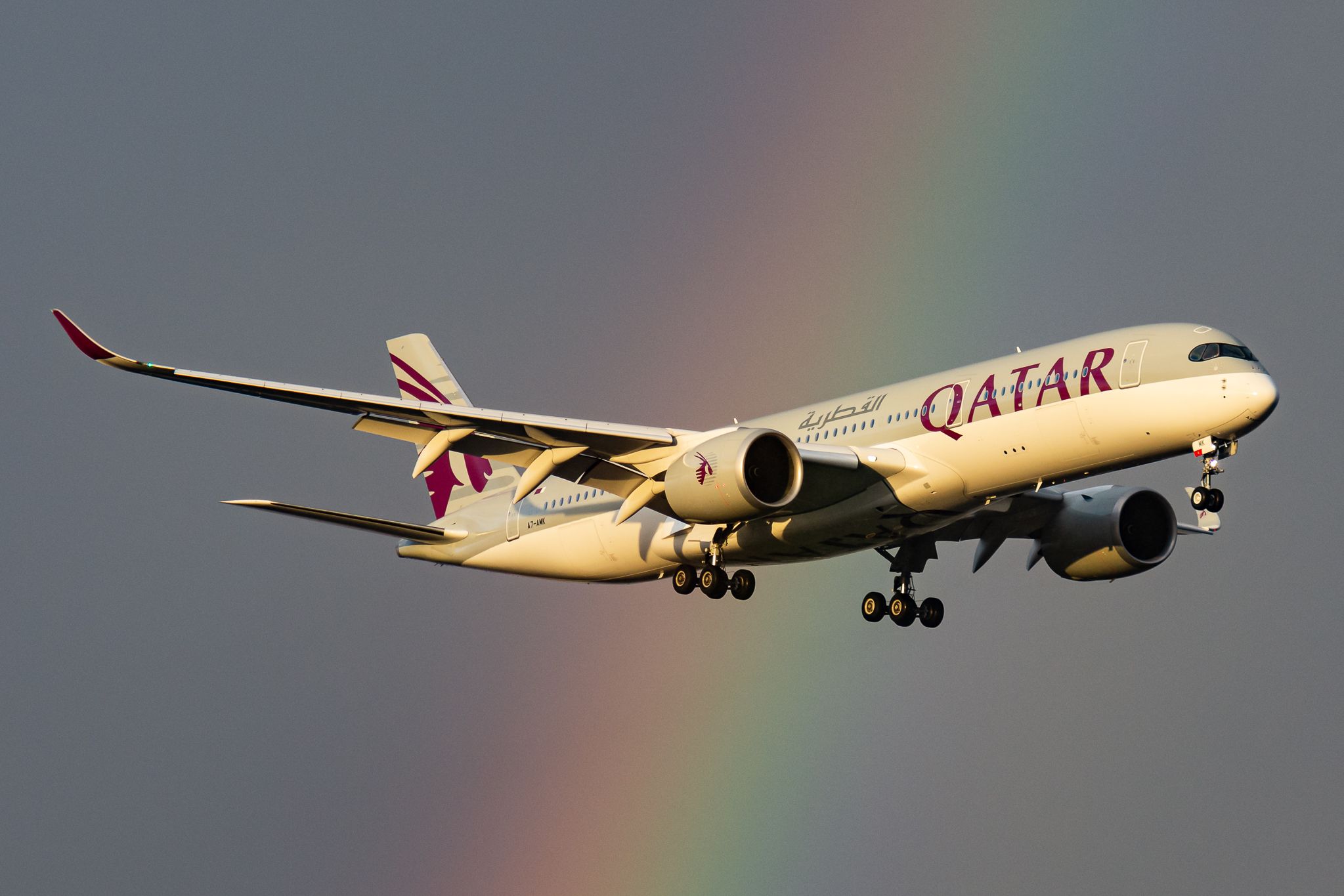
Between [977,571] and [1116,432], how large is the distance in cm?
1013

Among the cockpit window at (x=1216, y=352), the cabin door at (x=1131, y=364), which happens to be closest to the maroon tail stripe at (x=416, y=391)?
the cabin door at (x=1131, y=364)

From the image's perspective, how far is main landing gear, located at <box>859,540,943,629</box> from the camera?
156 feet

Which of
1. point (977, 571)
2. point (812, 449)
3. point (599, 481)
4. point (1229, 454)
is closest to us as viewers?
point (1229, 454)

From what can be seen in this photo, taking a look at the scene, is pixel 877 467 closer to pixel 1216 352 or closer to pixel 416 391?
pixel 1216 352

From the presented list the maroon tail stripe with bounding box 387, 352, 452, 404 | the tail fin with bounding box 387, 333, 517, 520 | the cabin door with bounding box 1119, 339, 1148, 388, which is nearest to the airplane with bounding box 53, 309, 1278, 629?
the cabin door with bounding box 1119, 339, 1148, 388

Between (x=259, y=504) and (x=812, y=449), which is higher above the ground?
(x=812, y=449)

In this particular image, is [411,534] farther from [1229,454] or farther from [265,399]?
[1229,454]

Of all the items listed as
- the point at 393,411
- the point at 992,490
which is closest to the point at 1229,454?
the point at 992,490

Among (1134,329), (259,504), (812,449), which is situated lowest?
(259,504)

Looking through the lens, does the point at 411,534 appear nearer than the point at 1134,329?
No

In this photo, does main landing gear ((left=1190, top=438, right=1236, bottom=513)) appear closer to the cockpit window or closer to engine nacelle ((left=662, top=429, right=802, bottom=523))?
the cockpit window

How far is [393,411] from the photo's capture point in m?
39.6

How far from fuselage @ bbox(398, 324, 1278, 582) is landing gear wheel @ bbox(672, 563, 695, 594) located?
0.37 m

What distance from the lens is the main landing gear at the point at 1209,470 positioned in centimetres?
3675
